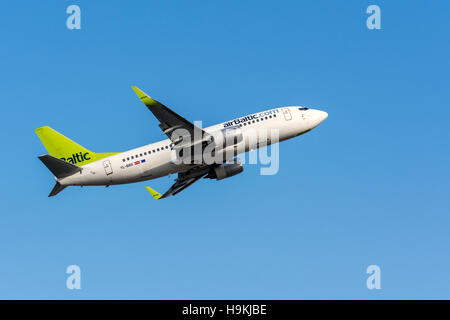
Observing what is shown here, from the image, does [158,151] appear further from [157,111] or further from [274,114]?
[274,114]

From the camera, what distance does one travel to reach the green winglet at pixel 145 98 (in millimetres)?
46884

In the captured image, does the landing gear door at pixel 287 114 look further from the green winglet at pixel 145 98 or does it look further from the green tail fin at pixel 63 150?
the green tail fin at pixel 63 150

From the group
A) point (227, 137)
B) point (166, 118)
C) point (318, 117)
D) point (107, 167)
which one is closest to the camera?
point (166, 118)

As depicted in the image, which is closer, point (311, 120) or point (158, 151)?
point (158, 151)

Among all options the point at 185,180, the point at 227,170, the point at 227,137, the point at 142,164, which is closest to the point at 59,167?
the point at 142,164

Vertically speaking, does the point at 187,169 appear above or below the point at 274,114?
below

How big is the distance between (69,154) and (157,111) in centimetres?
1166

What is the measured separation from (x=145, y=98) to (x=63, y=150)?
12.3m

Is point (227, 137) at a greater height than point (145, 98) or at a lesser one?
lesser

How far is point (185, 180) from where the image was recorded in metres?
58.4

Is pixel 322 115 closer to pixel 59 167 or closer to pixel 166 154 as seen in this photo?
pixel 166 154

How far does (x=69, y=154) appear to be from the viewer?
2120 inches

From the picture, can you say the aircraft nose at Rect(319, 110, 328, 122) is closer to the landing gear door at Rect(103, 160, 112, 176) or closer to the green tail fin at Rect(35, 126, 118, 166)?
the green tail fin at Rect(35, 126, 118, 166)

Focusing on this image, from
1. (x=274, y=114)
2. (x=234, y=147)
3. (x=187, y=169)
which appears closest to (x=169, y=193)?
(x=187, y=169)
